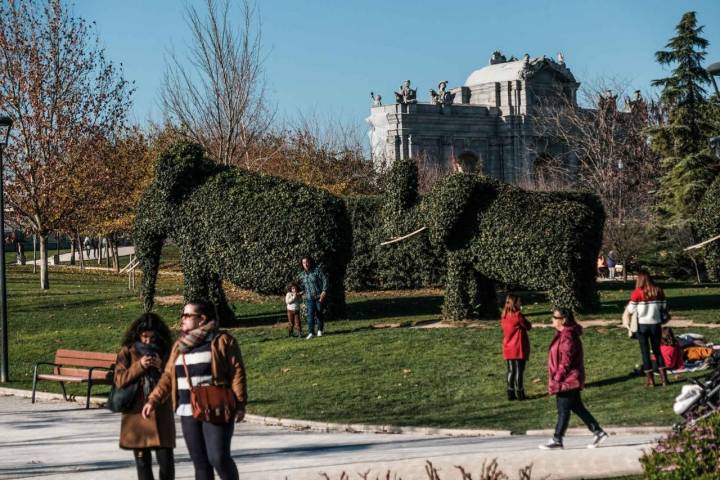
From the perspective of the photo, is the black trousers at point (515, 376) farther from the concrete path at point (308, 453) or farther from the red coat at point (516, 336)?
the concrete path at point (308, 453)

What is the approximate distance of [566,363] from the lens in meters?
12.6

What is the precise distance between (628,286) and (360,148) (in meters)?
33.1

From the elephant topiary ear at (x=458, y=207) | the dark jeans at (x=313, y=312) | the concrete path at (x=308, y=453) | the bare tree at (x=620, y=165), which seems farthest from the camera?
the bare tree at (x=620, y=165)

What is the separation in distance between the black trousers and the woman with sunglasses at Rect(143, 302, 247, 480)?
8.22 metres

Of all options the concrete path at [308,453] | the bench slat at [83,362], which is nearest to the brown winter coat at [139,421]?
the concrete path at [308,453]

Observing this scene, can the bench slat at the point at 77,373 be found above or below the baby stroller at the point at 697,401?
below

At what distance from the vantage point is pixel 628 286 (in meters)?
35.1

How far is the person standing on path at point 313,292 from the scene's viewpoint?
76.0 ft

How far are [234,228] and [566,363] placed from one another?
14345mm

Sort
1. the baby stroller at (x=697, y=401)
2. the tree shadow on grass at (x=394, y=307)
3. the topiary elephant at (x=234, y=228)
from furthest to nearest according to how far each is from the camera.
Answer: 1. the tree shadow on grass at (x=394, y=307)
2. the topiary elephant at (x=234, y=228)
3. the baby stroller at (x=697, y=401)

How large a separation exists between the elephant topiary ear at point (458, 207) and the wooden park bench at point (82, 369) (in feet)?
26.9

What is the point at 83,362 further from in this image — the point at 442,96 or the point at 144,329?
the point at 442,96

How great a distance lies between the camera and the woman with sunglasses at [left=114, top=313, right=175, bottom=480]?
9.62 meters

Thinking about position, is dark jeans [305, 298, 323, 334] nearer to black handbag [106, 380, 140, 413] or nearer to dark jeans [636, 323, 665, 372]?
dark jeans [636, 323, 665, 372]
